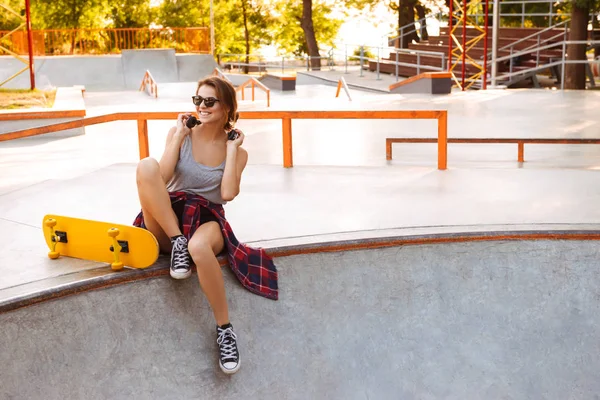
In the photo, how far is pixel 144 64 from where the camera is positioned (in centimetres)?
2945

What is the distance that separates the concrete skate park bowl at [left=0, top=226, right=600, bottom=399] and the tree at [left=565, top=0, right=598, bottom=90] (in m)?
19.0

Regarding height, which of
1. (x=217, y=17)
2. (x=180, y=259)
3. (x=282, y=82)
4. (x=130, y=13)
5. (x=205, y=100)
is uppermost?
(x=130, y=13)

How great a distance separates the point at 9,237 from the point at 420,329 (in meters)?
2.89

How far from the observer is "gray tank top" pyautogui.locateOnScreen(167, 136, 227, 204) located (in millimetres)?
4758

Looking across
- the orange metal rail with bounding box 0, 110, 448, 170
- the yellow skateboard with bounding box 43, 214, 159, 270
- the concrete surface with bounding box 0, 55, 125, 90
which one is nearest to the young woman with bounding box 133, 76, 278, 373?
the yellow skateboard with bounding box 43, 214, 159, 270

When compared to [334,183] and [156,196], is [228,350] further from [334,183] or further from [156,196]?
[334,183]

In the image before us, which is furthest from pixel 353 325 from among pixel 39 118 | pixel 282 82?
pixel 282 82

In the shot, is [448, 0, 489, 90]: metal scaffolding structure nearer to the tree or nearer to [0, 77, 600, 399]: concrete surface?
the tree

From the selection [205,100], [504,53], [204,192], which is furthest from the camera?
[504,53]

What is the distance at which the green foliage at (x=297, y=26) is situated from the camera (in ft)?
167

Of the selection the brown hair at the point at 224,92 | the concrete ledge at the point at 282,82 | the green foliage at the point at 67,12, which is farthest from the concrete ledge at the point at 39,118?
the green foliage at the point at 67,12

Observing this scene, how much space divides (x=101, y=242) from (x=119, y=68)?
25876mm

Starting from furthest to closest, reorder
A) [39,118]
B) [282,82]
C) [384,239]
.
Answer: [282,82] → [39,118] → [384,239]

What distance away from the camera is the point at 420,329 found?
489 cm
